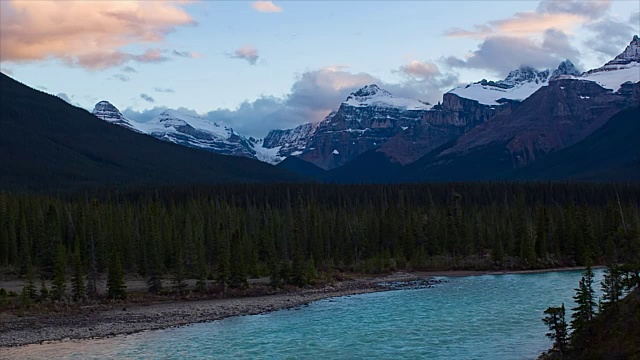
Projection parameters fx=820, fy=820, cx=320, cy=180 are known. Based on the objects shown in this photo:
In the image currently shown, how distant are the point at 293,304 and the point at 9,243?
46.9 metres

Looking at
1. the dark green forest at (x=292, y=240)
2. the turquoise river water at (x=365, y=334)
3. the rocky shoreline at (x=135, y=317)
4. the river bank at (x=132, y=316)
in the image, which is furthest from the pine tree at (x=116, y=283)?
the turquoise river water at (x=365, y=334)

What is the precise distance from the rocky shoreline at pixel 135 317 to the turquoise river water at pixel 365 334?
2048 millimetres

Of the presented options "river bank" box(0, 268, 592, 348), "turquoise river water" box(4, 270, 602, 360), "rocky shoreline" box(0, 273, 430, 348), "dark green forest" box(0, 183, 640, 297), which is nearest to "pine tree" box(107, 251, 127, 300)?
"river bank" box(0, 268, 592, 348)

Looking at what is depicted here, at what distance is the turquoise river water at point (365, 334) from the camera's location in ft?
162

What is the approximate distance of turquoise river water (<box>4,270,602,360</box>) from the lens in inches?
1949

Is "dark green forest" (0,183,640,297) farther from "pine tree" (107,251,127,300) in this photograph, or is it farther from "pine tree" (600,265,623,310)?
"pine tree" (600,265,623,310)

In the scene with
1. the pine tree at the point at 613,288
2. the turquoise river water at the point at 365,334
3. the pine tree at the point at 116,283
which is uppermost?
the pine tree at the point at 613,288

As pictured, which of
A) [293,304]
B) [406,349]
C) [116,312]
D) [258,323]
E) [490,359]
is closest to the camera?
[490,359]

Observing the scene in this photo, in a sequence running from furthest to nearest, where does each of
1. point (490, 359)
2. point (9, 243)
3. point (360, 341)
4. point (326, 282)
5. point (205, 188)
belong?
point (205, 188) → point (9, 243) → point (326, 282) → point (360, 341) → point (490, 359)

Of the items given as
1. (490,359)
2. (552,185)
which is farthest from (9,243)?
(552,185)

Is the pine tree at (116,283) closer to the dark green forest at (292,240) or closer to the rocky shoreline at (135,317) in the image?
the rocky shoreline at (135,317)

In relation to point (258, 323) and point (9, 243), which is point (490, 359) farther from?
point (9, 243)

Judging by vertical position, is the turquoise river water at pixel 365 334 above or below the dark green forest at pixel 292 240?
below

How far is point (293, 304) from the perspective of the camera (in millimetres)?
74375
